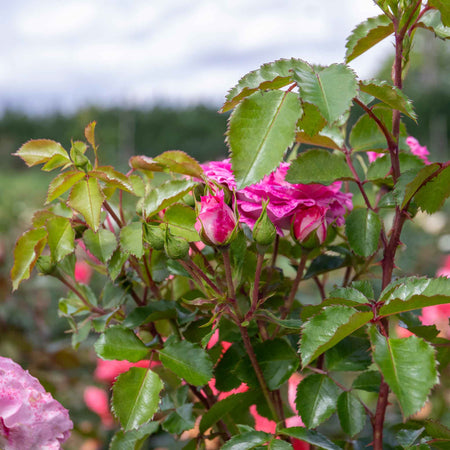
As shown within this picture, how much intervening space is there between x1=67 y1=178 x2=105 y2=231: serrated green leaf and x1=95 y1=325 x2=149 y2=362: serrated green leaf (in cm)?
9

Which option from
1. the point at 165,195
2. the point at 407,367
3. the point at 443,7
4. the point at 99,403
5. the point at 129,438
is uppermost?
the point at 443,7

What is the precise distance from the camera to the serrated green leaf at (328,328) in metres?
0.32

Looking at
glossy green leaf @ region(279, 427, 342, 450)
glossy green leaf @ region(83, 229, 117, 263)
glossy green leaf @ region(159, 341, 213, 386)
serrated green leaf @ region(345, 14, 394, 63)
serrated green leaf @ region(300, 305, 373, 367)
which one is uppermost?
serrated green leaf @ region(345, 14, 394, 63)

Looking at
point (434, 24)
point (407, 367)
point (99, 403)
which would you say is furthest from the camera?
point (99, 403)

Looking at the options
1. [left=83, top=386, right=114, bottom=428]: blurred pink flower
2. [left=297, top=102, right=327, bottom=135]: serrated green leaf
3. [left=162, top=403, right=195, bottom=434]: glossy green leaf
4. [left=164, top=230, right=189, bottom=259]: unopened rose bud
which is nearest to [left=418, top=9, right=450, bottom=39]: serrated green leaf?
[left=297, top=102, right=327, bottom=135]: serrated green leaf

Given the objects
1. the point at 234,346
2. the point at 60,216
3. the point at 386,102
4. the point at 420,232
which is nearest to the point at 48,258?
the point at 60,216

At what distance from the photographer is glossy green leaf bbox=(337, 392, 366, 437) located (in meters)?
0.43

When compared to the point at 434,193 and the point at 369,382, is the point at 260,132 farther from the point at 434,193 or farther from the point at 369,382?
the point at 369,382

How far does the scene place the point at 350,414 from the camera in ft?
1.43

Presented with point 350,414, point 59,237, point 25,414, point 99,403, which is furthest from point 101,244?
point 99,403

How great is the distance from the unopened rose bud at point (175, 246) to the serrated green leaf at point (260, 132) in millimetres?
76

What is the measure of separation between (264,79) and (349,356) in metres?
0.24

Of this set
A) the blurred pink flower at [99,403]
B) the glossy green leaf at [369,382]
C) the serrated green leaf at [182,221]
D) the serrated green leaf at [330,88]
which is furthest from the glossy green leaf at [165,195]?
the blurred pink flower at [99,403]

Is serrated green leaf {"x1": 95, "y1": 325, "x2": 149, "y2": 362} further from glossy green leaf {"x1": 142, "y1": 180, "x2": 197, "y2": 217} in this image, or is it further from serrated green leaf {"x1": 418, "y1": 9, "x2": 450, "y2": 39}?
serrated green leaf {"x1": 418, "y1": 9, "x2": 450, "y2": 39}
